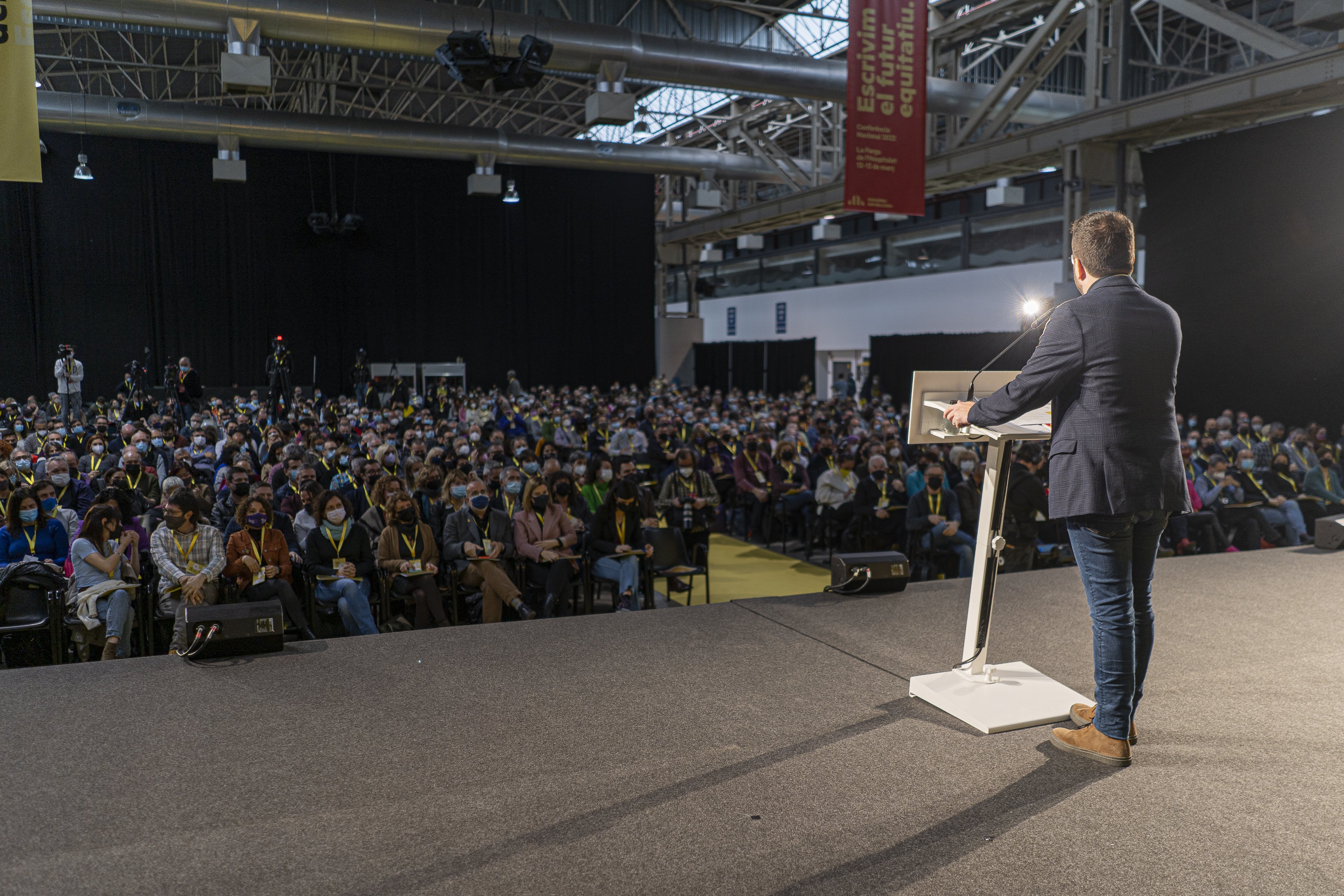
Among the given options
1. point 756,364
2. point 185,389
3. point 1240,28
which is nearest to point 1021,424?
point 1240,28

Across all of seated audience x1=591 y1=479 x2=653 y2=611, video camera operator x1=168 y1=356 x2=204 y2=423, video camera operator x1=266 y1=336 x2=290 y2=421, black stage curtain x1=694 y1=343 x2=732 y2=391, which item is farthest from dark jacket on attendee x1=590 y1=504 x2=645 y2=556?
black stage curtain x1=694 y1=343 x2=732 y2=391

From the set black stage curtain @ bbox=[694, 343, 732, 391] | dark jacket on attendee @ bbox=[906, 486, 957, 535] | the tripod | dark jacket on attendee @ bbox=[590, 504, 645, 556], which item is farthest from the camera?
black stage curtain @ bbox=[694, 343, 732, 391]

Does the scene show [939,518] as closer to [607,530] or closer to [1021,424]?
[607,530]

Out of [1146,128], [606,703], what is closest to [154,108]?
[1146,128]

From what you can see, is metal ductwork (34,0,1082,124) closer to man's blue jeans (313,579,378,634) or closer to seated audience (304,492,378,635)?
seated audience (304,492,378,635)

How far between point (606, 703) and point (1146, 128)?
11547 millimetres

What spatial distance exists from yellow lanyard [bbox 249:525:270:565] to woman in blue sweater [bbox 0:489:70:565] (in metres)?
1.10

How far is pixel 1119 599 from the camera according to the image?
2492 millimetres

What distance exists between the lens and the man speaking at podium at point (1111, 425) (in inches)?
96.3

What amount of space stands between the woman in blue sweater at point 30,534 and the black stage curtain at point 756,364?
1974 centimetres

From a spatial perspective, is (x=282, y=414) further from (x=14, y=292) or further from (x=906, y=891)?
(x=906, y=891)

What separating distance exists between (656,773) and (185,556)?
3.92 m

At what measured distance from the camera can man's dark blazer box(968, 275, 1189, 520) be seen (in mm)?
2443

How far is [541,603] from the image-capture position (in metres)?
6.50
